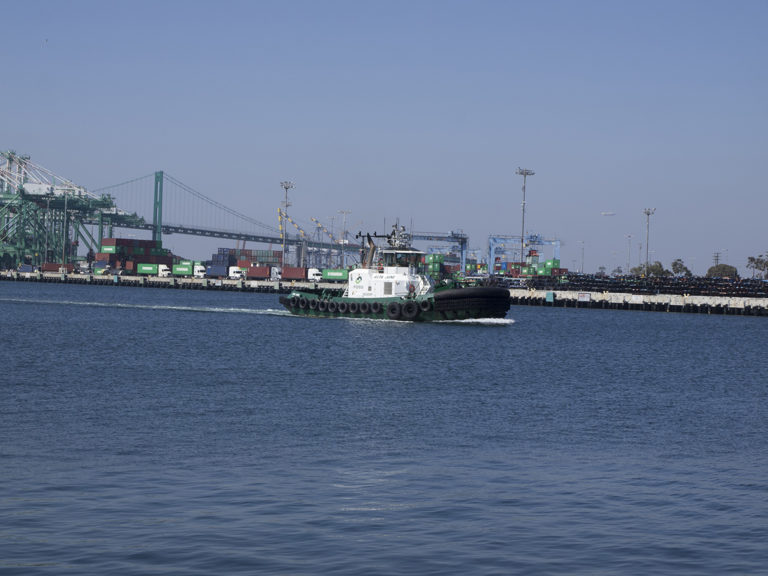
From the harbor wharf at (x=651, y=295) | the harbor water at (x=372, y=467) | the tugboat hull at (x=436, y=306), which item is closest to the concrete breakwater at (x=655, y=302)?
the harbor wharf at (x=651, y=295)

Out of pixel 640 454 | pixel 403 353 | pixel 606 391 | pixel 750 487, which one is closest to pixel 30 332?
pixel 403 353

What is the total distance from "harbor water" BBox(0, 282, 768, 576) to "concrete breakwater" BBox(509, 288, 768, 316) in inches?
3607

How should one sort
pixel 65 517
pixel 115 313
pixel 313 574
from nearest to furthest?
pixel 313 574
pixel 65 517
pixel 115 313

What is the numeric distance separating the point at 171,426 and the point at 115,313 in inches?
2782

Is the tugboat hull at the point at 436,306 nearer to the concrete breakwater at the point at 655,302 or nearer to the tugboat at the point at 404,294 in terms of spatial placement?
the tugboat at the point at 404,294

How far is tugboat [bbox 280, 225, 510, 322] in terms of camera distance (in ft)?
244

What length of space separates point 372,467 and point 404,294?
54554mm

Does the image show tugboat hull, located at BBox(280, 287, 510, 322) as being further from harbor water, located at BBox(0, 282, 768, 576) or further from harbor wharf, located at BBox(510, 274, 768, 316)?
harbor wharf, located at BBox(510, 274, 768, 316)

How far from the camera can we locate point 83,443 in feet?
75.9

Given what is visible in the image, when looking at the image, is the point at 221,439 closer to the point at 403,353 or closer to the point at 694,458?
the point at 694,458

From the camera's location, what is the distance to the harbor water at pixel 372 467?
15078mm

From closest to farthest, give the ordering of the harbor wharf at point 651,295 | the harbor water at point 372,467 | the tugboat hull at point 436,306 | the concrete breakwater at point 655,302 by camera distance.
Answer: the harbor water at point 372,467
the tugboat hull at point 436,306
the concrete breakwater at point 655,302
the harbor wharf at point 651,295

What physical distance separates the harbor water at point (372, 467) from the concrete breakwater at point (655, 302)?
3607 inches

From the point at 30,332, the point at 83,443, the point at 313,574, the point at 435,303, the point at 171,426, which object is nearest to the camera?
the point at 313,574
